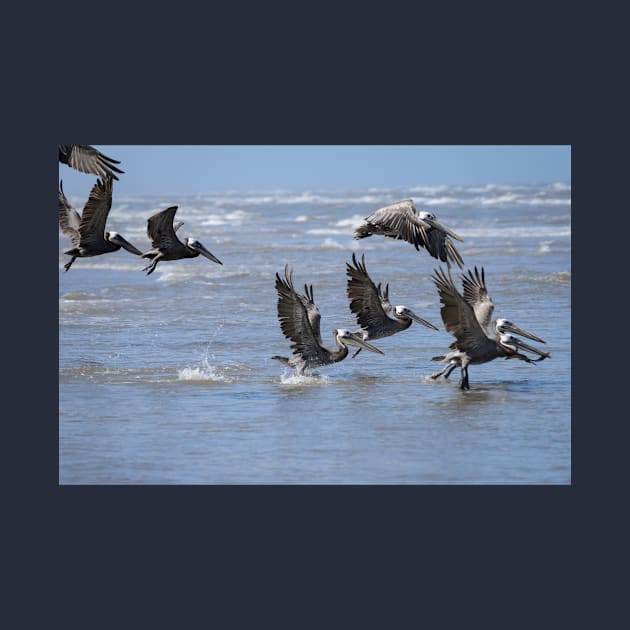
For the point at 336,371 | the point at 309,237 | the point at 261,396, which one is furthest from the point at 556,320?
the point at 309,237

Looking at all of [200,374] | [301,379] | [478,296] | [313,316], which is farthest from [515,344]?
[200,374]

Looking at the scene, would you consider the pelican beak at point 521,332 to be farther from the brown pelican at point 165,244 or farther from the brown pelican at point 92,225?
the brown pelican at point 92,225

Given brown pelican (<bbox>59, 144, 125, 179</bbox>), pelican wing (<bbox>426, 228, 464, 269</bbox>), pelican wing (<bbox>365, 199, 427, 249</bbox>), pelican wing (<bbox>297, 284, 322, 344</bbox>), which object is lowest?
pelican wing (<bbox>297, 284, 322, 344</bbox>)

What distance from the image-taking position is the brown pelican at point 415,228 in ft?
46.3

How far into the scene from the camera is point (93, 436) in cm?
1326

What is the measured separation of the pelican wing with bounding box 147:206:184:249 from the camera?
46.2 feet

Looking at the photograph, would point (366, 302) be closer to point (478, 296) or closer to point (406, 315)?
point (406, 315)

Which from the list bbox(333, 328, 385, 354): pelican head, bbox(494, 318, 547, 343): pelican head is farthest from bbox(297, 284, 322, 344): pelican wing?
bbox(494, 318, 547, 343): pelican head

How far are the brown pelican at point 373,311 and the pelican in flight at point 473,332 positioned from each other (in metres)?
0.75

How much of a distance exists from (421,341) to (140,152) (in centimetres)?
459

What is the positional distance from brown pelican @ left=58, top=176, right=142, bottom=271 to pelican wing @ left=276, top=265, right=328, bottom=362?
175 centimetres

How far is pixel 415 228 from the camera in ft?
46.4

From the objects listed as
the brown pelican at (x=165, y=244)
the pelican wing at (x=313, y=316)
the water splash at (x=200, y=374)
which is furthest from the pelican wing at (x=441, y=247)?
the water splash at (x=200, y=374)

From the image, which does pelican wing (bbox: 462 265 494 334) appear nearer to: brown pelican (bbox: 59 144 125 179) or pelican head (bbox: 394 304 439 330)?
pelican head (bbox: 394 304 439 330)
